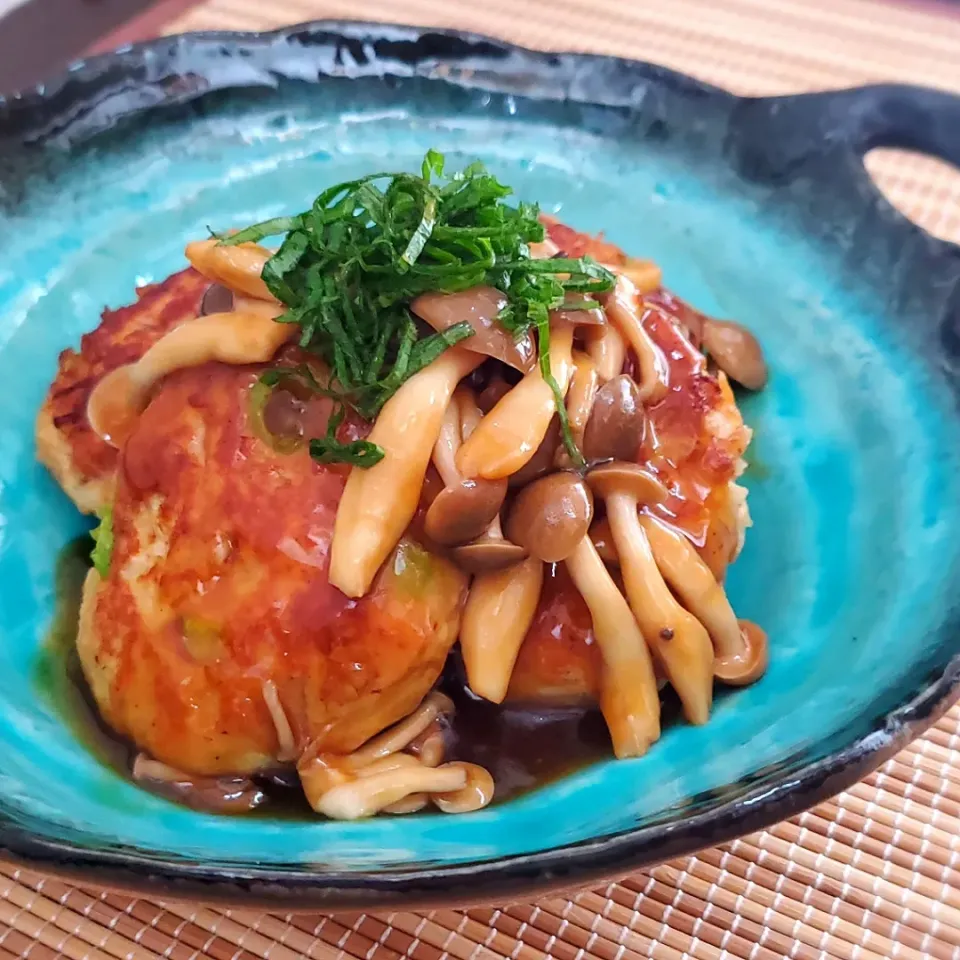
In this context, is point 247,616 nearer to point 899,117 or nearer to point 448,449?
point 448,449

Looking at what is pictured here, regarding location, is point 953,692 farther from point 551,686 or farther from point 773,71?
point 773,71

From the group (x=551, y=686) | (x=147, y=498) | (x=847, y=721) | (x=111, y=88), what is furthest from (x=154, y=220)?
(x=847, y=721)

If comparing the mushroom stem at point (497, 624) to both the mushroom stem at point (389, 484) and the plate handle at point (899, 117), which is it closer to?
the mushroom stem at point (389, 484)

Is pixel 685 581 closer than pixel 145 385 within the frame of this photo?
Yes

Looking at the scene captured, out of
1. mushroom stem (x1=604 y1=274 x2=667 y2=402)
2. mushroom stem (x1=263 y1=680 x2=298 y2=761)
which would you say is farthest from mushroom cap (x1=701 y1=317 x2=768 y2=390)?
mushroom stem (x1=263 y1=680 x2=298 y2=761)

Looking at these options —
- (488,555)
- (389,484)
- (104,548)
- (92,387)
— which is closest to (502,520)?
(488,555)

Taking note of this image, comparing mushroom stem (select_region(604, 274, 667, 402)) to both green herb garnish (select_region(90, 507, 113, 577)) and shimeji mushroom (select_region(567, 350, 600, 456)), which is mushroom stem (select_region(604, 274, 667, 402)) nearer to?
shimeji mushroom (select_region(567, 350, 600, 456))

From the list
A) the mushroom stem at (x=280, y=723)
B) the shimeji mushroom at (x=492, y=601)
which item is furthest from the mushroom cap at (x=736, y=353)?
the mushroom stem at (x=280, y=723)
